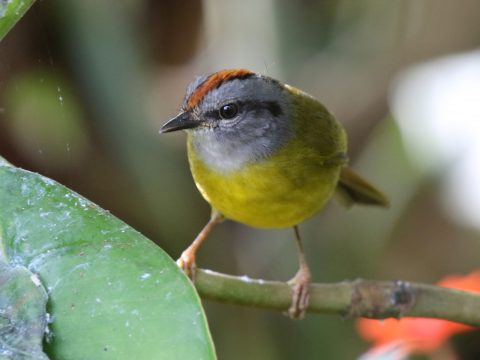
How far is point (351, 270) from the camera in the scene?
4.43 meters

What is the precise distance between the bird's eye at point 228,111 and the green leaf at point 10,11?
1082 mm

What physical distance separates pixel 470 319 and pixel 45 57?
281cm

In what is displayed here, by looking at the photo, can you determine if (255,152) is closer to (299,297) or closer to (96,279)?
(299,297)

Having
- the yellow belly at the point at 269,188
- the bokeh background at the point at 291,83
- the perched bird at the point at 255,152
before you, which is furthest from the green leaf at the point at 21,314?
the bokeh background at the point at 291,83

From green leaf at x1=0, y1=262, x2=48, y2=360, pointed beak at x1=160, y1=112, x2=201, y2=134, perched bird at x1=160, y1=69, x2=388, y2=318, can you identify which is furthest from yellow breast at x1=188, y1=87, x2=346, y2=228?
green leaf at x1=0, y1=262, x2=48, y2=360

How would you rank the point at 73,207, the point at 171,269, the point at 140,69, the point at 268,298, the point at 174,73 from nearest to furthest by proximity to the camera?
1. the point at 171,269
2. the point at 73,207
3. the point at 268,298
4. the point at 140,69
5. the point at 174,73

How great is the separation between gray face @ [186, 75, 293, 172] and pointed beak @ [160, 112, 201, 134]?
0.7 inches

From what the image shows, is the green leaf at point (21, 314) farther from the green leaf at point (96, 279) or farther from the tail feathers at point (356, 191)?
the tail feathers at point (356, 191)

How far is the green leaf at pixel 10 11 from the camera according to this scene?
65.9 inches

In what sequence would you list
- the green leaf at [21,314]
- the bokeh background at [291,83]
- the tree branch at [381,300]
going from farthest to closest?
the bokeh background at [291,83] < the tree branch at [381,300] < the green leaf at [21,314]

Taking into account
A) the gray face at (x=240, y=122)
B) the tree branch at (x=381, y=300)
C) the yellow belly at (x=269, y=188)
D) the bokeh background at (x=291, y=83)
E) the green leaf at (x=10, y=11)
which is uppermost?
the green leaf at (x=10, y=11)

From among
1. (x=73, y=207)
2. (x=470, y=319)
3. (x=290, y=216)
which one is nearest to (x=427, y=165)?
(x=290, y=216)

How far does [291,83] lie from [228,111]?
1.76 meters

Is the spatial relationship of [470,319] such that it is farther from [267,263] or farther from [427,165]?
[267,263]
